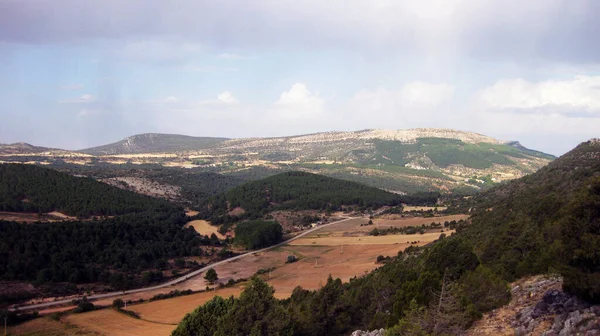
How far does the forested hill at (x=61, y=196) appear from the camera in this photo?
108 m

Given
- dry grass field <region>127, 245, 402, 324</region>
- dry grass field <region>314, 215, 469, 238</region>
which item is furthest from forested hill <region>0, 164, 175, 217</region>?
dry grass field <region>314, 215, 469, 238</region>

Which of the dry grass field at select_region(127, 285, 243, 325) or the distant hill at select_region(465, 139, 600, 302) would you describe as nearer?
the distant hill at select_region(465, 139, 600, 302)

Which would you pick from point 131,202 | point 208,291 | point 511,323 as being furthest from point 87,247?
point 511,323

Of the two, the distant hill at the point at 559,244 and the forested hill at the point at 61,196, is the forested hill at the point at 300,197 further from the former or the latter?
the distant hill at the point at 559,244

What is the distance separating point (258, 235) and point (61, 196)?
52.6m

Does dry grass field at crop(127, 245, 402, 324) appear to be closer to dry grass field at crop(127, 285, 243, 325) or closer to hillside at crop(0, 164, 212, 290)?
dry grass field at crop(127, 285, 243, 325)

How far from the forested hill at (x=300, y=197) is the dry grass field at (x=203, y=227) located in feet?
45.2

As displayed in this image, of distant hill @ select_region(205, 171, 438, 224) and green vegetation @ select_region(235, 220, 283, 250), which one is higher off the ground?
distant hill @ select_region(205, 171, 438, 224)

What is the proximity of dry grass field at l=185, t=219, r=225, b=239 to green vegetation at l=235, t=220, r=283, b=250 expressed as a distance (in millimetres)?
7951

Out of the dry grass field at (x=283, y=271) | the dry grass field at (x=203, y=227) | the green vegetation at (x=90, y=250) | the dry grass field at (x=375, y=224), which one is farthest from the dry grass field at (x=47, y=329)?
the dry grass field at (x=375, y=224)

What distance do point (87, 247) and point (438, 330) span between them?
2955 inches

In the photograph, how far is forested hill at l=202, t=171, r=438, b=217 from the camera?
138m

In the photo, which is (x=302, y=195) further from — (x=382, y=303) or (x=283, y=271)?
(x=382, y=303)

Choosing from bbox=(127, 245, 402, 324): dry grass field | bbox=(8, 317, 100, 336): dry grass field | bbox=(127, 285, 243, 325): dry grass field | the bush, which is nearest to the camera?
bbox=(8, 317, 100, 336): dry grass field
